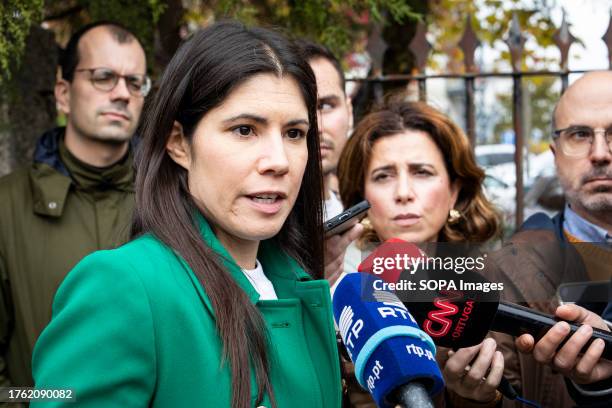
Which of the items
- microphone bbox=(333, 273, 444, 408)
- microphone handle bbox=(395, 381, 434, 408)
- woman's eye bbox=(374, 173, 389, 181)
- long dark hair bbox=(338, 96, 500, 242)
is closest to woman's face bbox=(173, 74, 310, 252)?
microphone bbox=(333, 273, 444, 408)

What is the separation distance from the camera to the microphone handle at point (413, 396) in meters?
1.38

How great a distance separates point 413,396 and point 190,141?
2.85 ft

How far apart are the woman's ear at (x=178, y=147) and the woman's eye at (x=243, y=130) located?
6.6 inches

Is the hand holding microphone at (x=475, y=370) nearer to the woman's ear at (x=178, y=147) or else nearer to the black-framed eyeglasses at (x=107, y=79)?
the woman's ear at (x=178, y=147)

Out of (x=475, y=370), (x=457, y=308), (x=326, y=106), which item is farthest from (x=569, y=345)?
(x=326, y=106)

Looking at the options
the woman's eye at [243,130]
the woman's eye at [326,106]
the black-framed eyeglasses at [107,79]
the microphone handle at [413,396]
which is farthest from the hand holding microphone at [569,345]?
the black-framed eyeglasses at [107,79]

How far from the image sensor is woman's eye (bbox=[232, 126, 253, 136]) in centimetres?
177

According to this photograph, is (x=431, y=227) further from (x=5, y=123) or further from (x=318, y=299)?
(x=5, y=123)

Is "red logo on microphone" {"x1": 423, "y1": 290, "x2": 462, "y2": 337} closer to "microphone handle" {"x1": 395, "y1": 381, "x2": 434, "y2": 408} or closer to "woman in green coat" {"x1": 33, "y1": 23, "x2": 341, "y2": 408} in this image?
"woman in green coat" {"x1": 33, "y1": 23, "x2": 341, "y2": 408}

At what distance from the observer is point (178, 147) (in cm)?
190

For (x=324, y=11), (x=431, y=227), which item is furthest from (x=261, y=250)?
(x=324, y=11)

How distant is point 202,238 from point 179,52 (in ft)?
1.71

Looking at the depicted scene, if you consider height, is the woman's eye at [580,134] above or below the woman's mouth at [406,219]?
above

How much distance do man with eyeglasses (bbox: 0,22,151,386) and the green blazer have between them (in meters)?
1.30
